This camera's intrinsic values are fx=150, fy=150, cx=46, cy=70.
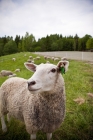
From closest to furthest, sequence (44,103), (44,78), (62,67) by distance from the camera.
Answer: (44,78) < (62,67) < (44,103)

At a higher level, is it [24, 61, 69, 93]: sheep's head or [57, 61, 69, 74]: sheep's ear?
[57, 61, 69, 74]: sheep's ear

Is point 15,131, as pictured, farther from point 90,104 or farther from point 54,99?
point 90,104

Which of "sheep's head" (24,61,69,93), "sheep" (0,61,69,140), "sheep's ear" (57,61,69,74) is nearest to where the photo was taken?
"sheep's head" (24,61,69,93)

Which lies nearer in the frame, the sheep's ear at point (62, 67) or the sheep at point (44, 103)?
the sheep at point (44, 103)

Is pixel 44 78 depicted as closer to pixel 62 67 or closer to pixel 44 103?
pixel 62 67

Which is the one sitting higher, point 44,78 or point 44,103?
point 44,78

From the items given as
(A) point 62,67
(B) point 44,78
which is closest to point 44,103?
(B) point 44,78

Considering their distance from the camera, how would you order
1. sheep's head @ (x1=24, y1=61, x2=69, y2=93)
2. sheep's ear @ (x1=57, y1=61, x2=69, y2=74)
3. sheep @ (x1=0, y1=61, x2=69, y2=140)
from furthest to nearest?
1. sheep's ear @ (x1=57, y1=61, x2=69, y2=74)
2. sheep @ (x1=0, y1=61, x2=69, y2=140)
3. sheep's head @ (x1=24, y1=61, x2=69, y2=93)

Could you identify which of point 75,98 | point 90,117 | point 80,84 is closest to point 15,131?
point 90,117

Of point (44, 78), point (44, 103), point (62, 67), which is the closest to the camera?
point (44, 78)

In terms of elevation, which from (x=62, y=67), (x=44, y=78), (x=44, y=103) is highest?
(x=62, y=67)

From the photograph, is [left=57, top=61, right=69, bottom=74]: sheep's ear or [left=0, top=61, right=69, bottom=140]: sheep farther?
[left=57, top=61, right=69, bottom=74]: sheep's ear

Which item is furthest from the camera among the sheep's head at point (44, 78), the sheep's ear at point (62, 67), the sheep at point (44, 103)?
the sheep's ear at point (62, 67)

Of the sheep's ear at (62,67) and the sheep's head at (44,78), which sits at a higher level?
the sheep's ear at (62,67)
